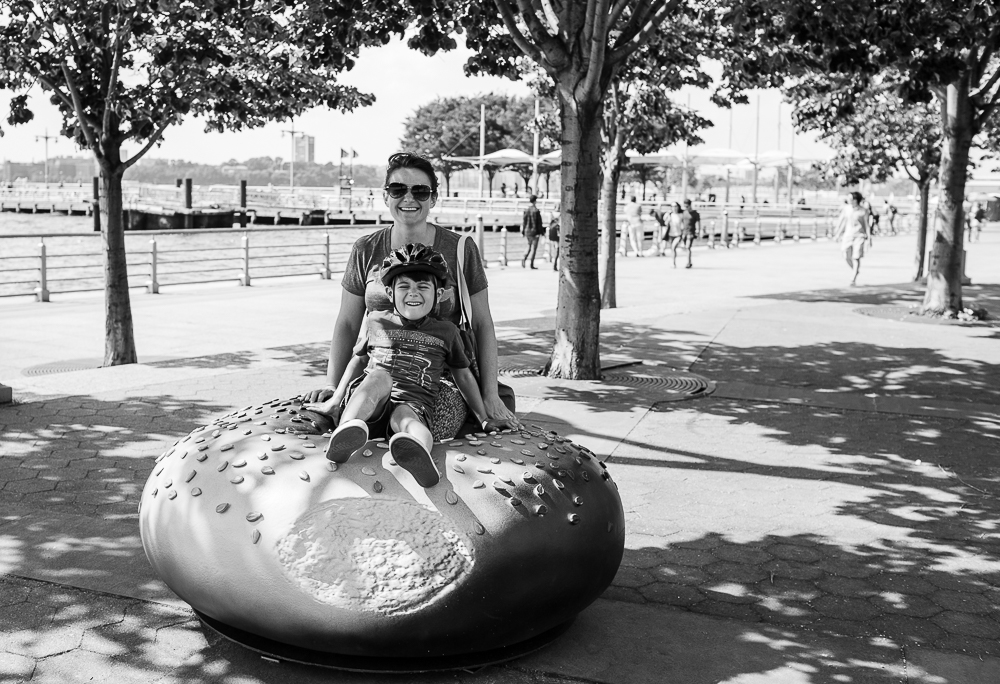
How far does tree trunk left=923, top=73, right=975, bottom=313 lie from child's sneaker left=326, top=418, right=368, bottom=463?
12.7 metres

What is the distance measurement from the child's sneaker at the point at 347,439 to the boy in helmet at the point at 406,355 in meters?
0.17

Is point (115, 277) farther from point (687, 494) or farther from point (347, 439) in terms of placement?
point (347, 439)

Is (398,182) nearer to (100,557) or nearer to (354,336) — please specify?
(354,336)

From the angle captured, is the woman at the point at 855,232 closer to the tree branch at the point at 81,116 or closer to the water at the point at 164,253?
the water at the point at 164,253

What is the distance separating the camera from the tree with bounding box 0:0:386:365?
10.3 metres

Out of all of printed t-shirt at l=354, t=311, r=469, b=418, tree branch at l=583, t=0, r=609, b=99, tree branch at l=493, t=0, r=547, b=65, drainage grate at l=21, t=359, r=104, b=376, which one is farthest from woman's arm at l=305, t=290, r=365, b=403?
drainage grate at l=21, t=359, r=104, b=376

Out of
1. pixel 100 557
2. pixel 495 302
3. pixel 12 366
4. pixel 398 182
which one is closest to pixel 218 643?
pixel 100 557

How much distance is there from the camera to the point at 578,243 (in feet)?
32.8

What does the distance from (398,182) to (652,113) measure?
1286 cm

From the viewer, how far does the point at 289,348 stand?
12.0m

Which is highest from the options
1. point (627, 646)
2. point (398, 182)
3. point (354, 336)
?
point (398, 182)

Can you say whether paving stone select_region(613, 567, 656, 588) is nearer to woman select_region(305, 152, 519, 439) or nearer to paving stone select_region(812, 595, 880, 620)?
paving stone select_region(812, 595, 880, 620)

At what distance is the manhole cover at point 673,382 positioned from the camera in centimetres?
970

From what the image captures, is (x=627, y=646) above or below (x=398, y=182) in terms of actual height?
below
